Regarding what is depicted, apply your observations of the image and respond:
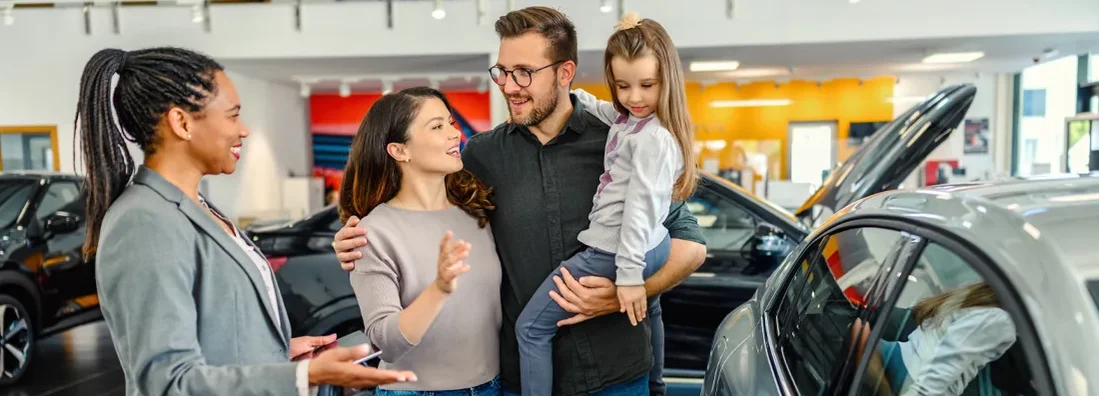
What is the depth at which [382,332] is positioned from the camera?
1321 millimetres

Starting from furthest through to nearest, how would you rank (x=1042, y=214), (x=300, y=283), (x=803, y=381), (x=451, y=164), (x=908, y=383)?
(x=300, y=283)
(x=451, y=164)
(x=803, y=381)
(x=908, y=383)
(x=1042, y=214)

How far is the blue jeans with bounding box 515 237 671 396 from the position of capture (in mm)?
1544

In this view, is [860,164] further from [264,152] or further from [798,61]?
[264,152]

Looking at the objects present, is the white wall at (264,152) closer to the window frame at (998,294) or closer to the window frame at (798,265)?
the window frame at (798,265)

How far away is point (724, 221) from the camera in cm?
318

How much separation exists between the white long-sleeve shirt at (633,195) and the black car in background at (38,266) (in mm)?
3793

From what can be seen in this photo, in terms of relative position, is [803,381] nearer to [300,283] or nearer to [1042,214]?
[1042,214]

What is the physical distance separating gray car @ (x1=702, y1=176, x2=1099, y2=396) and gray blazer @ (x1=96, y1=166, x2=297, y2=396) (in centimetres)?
92

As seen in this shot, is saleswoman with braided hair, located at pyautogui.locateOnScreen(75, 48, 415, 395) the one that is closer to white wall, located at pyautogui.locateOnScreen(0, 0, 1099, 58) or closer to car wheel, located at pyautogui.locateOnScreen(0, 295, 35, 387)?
car wheel, located at pyautogui.locateOnScreen(0, 295, 35, 387)

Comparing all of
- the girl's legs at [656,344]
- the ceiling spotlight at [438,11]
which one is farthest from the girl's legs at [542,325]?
the ceiling spotlight at [438,11]

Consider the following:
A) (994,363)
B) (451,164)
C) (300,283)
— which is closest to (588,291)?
(451,164)

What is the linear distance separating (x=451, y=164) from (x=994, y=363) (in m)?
1.04

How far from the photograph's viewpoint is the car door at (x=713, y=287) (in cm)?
311

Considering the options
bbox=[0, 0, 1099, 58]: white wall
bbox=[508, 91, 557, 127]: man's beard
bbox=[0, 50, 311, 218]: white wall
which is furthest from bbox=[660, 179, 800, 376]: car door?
bbox=[0, 50, 311, 218]: white wall
